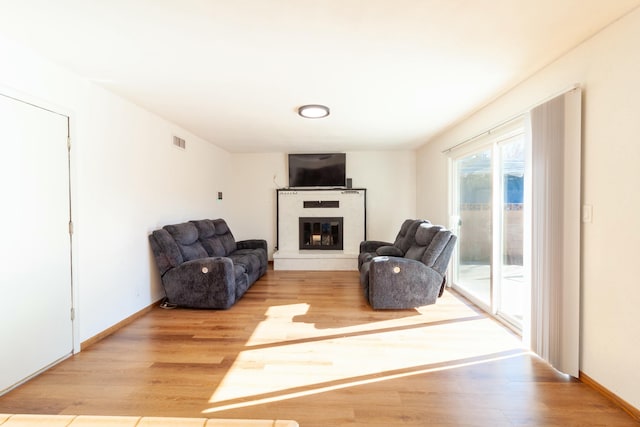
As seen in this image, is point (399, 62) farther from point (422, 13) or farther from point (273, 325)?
point (273, 325)

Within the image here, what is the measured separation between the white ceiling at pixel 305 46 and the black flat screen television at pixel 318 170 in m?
2.56

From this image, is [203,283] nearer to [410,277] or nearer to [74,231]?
[74,231]

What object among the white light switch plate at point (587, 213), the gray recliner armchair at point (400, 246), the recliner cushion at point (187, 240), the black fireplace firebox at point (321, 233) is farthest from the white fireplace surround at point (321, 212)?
the white light switch plate at point (587, 213)

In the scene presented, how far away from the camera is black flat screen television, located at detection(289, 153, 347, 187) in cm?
592

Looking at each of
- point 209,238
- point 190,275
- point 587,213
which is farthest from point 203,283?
point 587,213

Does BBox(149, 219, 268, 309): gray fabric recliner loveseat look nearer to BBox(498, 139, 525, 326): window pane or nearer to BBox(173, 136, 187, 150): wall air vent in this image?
BBox(173, 136, 187, 150): wall air vent

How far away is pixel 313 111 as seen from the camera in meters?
3.34

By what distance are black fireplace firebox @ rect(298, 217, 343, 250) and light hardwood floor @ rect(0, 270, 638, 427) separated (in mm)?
2831

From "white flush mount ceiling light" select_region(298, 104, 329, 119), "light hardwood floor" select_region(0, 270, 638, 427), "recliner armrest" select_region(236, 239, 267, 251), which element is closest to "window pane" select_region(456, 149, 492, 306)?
"light hardwood floor" select_region(0, 270, 638, 427)

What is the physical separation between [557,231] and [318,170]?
14.2 ft

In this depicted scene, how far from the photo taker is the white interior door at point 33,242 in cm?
196

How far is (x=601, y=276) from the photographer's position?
6.25 ft

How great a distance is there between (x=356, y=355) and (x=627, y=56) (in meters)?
2.70

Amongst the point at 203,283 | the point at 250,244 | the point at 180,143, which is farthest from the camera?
the point at 250,244
